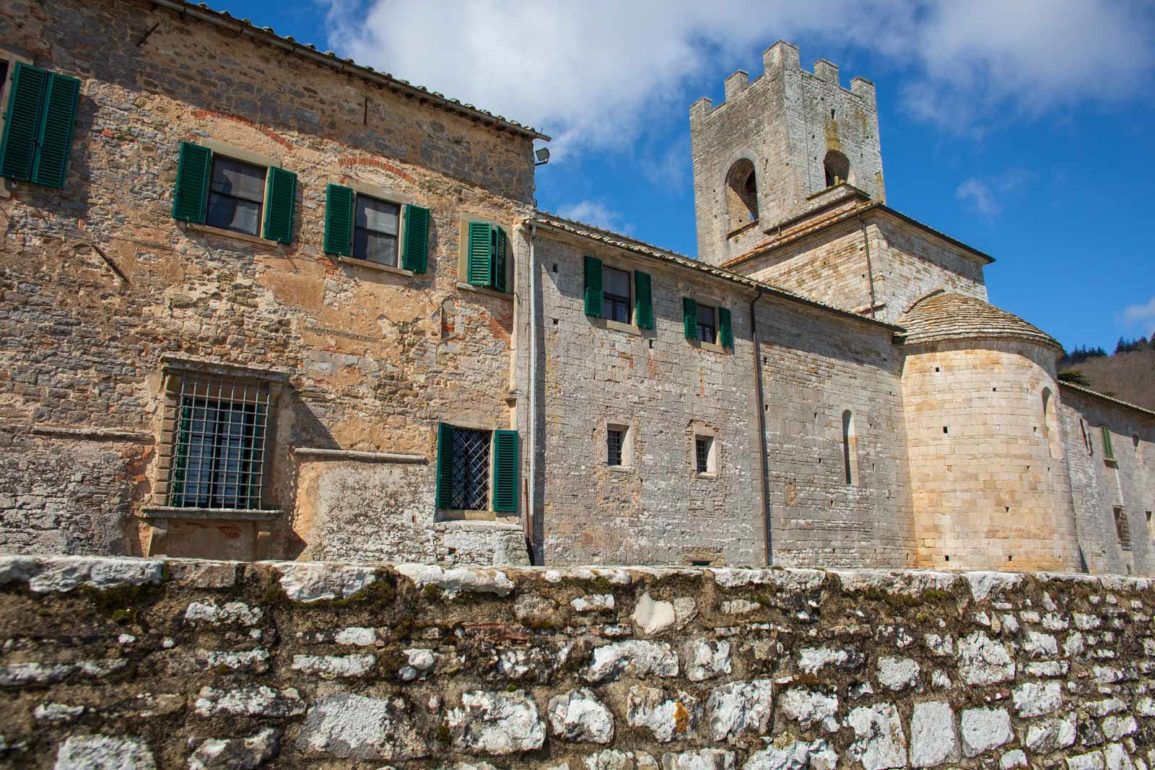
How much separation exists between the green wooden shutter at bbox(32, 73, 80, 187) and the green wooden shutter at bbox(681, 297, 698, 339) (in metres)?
10.8

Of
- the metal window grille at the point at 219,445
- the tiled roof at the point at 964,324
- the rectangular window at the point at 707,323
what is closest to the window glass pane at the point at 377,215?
the metal window grille at the point at 219,445

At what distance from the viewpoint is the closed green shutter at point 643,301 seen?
15961 mm

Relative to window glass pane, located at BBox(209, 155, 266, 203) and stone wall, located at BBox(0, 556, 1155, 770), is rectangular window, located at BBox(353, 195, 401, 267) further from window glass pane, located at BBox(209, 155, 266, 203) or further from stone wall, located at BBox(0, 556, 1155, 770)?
stone wall, located at BBox(0, 556, 1155, 770)

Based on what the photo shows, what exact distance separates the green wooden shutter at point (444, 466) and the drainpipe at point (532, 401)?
1.32 m

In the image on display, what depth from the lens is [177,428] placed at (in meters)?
11.0

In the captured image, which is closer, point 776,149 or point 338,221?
point 338,221

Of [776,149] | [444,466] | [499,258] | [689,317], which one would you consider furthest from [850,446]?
[776,149]

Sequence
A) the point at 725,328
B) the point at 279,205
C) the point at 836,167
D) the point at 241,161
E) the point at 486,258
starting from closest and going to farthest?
the point at 241,161
the point at 279,205
the point at 486,258
the point at 725,328
the point at 836,167

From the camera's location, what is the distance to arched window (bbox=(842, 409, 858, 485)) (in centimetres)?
1923

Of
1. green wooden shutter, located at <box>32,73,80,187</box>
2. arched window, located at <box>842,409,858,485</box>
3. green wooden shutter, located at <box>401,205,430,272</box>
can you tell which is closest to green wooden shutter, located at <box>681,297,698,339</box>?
arched window, located at <box>842,409,858,485</box>

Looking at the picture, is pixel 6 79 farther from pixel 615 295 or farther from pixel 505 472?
pixel 615 295

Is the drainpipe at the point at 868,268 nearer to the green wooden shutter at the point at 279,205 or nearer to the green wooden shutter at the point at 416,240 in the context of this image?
the green wooden shutter at the point at 416,240

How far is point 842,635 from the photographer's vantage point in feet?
13.6

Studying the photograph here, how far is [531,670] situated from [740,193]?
28858 millimetres
